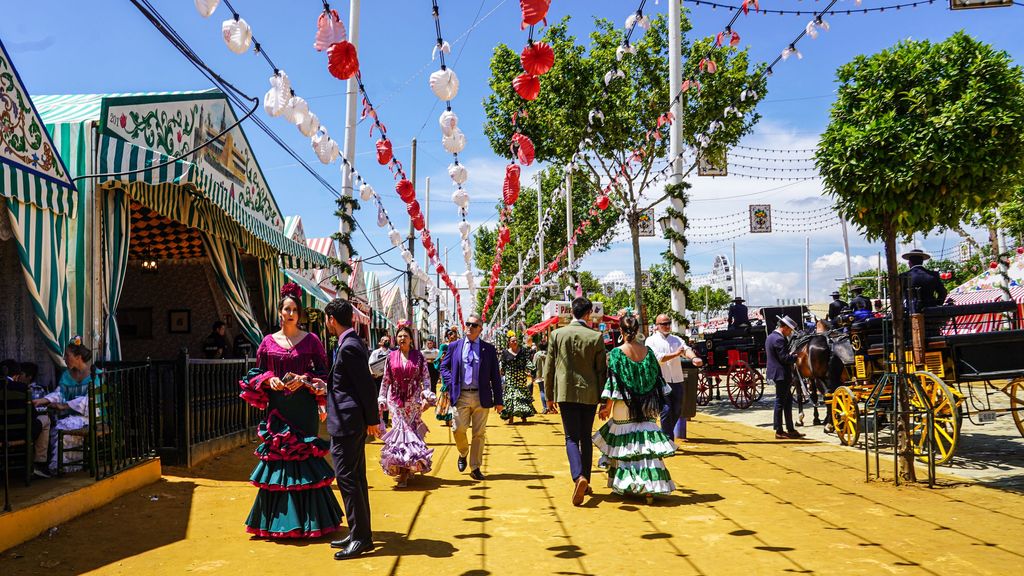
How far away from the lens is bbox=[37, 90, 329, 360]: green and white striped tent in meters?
8.70

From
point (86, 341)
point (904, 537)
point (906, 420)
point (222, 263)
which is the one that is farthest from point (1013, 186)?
point (222, 263)

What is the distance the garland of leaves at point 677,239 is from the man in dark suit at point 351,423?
1037cm

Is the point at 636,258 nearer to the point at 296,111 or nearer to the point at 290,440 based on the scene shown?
the point at 296,111

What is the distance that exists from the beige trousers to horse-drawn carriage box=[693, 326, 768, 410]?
936 centimetres

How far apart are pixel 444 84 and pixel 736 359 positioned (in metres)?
12.7

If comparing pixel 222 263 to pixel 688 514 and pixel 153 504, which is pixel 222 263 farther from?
pixel 688 514

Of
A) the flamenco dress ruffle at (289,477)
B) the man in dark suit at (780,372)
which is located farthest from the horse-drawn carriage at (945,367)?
the flamenco dress ruffle at (289,477)

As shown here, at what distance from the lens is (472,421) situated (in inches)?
375

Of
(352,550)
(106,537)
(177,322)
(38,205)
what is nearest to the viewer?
(352,550)

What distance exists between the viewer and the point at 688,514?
694 centimetres

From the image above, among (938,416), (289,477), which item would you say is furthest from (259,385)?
(938,416)

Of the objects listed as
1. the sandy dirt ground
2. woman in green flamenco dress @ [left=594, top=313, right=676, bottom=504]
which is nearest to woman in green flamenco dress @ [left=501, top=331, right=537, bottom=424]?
the sandy dirt ground

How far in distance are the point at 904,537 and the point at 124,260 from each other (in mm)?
9044

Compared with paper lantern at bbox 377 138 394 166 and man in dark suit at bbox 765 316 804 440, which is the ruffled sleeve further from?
man in dark suit at bbox 765 316 804 440
